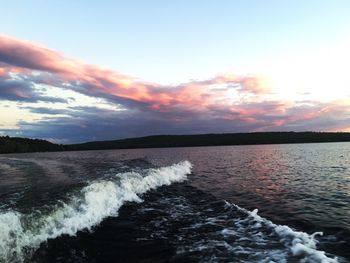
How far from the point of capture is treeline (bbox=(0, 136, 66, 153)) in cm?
15194

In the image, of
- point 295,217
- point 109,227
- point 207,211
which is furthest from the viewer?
point 207,211

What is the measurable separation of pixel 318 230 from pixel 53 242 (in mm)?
10953

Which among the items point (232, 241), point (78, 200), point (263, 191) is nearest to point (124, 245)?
point (232, 241)

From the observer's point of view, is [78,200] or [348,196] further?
[348,196]

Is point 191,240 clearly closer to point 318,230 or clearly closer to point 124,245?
point 124,245

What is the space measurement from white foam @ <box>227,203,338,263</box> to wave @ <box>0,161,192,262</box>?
8112 millimetres

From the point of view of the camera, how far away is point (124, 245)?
13.5 m

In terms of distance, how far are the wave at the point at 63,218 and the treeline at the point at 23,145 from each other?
5569 inches

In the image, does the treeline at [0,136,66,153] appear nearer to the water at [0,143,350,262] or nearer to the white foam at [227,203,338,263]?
the water at [0,143,350,262]

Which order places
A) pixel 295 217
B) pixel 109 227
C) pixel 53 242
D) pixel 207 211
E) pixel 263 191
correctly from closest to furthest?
pixel 53 242
pixel 109 227
pixel 295 217
pixel 207 211
pixel 263 191

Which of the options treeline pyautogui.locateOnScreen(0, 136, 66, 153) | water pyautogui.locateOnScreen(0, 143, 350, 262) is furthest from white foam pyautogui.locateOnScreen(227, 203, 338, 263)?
treeline pyautogui.locateOnScreen(0, 136, 66, 153)

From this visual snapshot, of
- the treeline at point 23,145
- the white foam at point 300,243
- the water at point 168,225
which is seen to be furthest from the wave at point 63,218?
the treeline at point 23,145

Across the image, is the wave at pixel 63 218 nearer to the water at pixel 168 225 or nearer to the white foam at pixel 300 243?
the water at pixel 168 225

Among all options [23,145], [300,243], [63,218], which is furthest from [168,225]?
[23,145]
